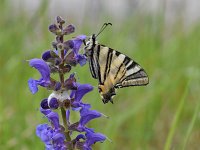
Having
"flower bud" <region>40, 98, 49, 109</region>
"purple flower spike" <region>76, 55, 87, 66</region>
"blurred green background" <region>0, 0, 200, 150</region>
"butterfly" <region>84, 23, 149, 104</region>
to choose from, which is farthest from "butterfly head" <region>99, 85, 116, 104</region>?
"blurred green background" <region>0, 0, 200, 150</region>

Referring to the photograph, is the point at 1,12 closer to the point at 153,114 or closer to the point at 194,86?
the point at 194,86

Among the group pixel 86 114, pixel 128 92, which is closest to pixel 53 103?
pixel 86 114

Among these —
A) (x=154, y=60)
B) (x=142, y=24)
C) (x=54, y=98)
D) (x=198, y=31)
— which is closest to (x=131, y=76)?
(x=54, y=98)

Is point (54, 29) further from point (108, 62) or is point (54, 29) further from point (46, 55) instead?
point (108, 62)

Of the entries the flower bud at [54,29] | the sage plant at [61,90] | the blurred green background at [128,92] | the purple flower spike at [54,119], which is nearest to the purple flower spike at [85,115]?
the sage plant at [61,90]

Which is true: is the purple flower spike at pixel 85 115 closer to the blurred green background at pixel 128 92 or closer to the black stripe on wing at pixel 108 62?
the black stripe on wing at pixel 108 62
